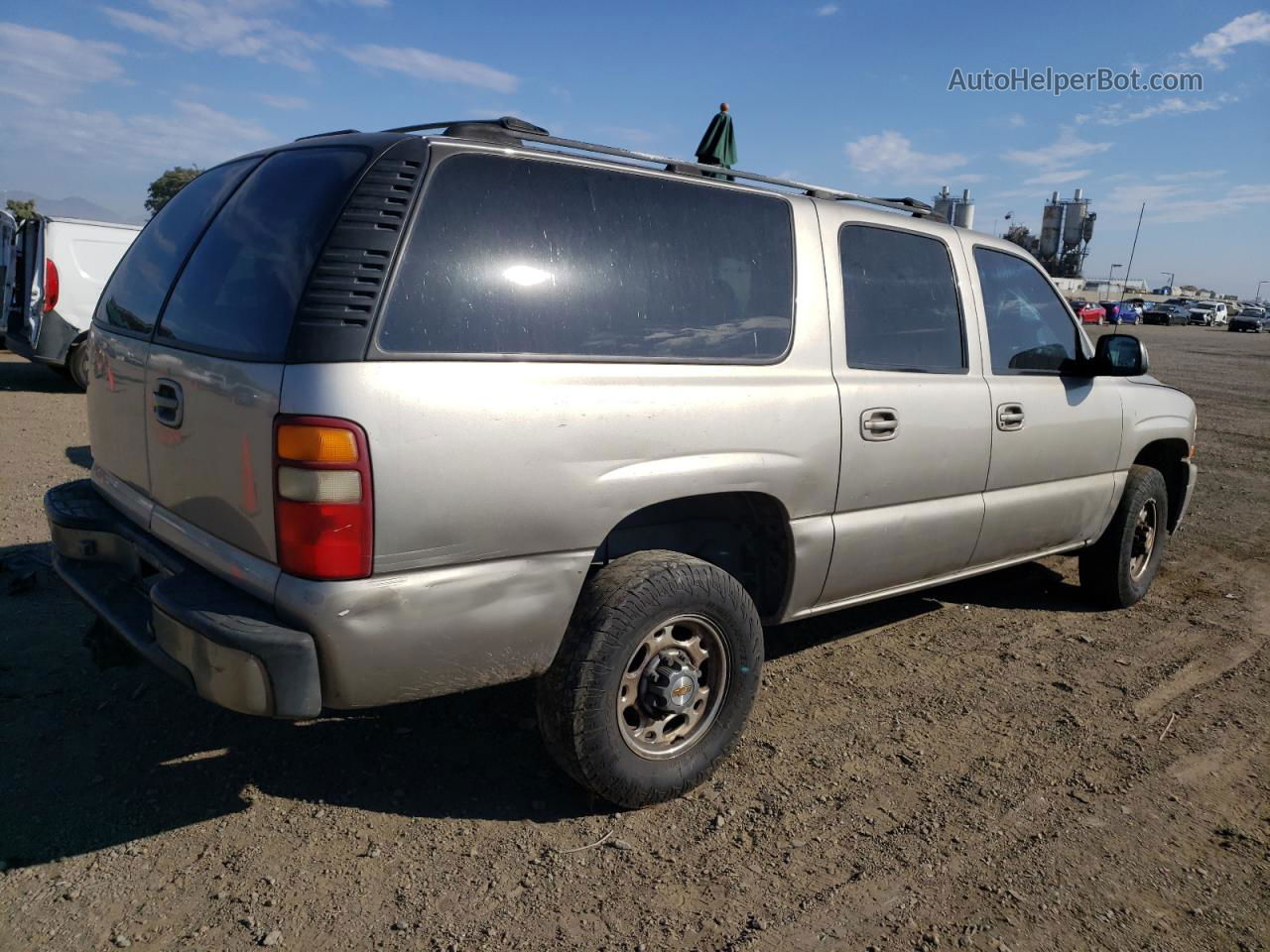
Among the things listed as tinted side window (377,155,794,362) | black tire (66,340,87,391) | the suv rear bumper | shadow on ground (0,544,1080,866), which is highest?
tinted side window (377,155,794,362)

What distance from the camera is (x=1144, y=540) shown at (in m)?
5.14

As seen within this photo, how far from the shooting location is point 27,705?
10.9 ft

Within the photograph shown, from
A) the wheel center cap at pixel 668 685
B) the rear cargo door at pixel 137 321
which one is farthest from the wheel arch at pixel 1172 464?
the rear cargo door at pixel 137 321

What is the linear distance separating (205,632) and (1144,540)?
15.9ft

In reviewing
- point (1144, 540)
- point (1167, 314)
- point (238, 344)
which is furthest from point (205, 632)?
point (1167, 314)

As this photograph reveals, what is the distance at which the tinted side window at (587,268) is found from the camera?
2.42 metres

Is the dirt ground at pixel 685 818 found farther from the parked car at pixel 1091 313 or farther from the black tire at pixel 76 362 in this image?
the parked car at pixel 1091 313

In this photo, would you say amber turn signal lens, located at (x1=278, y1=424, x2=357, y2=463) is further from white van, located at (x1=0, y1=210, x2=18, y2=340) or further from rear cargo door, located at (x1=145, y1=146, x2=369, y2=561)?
white van, located at (x1=0, y1=210, x2=18, y2=340)

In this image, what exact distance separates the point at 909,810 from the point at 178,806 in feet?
7.51

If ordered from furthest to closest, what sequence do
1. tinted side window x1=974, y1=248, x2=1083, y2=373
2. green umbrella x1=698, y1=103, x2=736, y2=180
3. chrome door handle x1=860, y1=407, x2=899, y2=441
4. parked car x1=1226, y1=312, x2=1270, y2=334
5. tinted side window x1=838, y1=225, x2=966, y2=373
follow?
parked car x1=1226, y1=312, x2=1270, y2=334 → green umbrella x1=698, y1=103, x2=736, y2=180 → tinted side window x1=974, y1=248, x2=1083, y2=373 → tinted side window x1=838, y1=225, x2=966, y2=373 → chrome door handle x1=860, y1=407, x2=899, y2=441

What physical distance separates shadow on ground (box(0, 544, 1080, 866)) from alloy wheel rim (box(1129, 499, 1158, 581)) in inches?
137

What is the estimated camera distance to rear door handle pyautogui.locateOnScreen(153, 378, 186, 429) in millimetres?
2611

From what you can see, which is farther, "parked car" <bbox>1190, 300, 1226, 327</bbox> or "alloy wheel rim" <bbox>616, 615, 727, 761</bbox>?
"parked car" <bbox>1190, 300, 1226, 327</bbox>

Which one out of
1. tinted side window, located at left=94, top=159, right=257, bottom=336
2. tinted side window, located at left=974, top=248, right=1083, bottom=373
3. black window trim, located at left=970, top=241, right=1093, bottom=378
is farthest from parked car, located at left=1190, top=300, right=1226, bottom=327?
tinted side window, located at left=94, top=159, right=257, bottom=336
